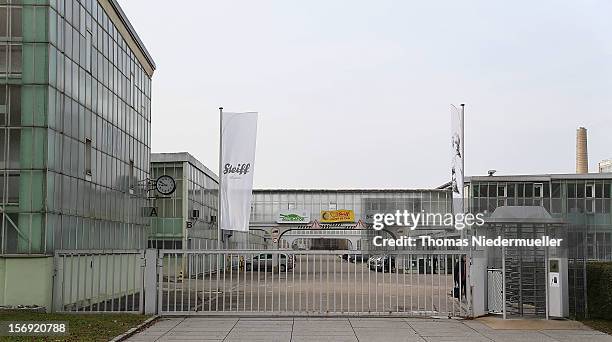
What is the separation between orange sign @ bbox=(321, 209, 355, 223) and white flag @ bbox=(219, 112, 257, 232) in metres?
60.6

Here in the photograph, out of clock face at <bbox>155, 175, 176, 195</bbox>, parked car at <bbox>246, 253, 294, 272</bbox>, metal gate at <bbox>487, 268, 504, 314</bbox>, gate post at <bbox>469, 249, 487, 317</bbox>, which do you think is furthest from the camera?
clock face at <bbox>155, 175, 176, 195</bbox>

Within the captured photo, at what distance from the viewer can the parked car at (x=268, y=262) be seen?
21.5 m

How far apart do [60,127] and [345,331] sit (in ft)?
36.3

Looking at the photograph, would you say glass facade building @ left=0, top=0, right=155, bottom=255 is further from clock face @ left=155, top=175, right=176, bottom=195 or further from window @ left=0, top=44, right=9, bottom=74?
clock face @ left=155, top=175, right=176, bottom=195

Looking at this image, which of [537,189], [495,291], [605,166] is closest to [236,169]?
[495,291]

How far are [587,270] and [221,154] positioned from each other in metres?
12.3

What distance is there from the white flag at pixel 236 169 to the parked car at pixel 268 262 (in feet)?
7.91

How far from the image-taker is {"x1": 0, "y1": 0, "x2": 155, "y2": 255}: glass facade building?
854 inches

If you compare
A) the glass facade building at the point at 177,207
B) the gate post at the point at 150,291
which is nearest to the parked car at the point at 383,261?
the gate post at the point at 150,291

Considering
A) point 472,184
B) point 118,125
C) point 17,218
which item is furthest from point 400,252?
point 472,184

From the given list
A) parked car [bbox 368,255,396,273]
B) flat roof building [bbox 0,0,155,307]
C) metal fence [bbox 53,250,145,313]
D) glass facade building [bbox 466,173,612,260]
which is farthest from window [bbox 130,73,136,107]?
glass facade building [bbox 466,173,612,260]

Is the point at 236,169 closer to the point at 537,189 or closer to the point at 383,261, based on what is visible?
the point at 383,261

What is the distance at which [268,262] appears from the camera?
22891 mm

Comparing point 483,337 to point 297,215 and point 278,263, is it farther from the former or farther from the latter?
point 297,215
